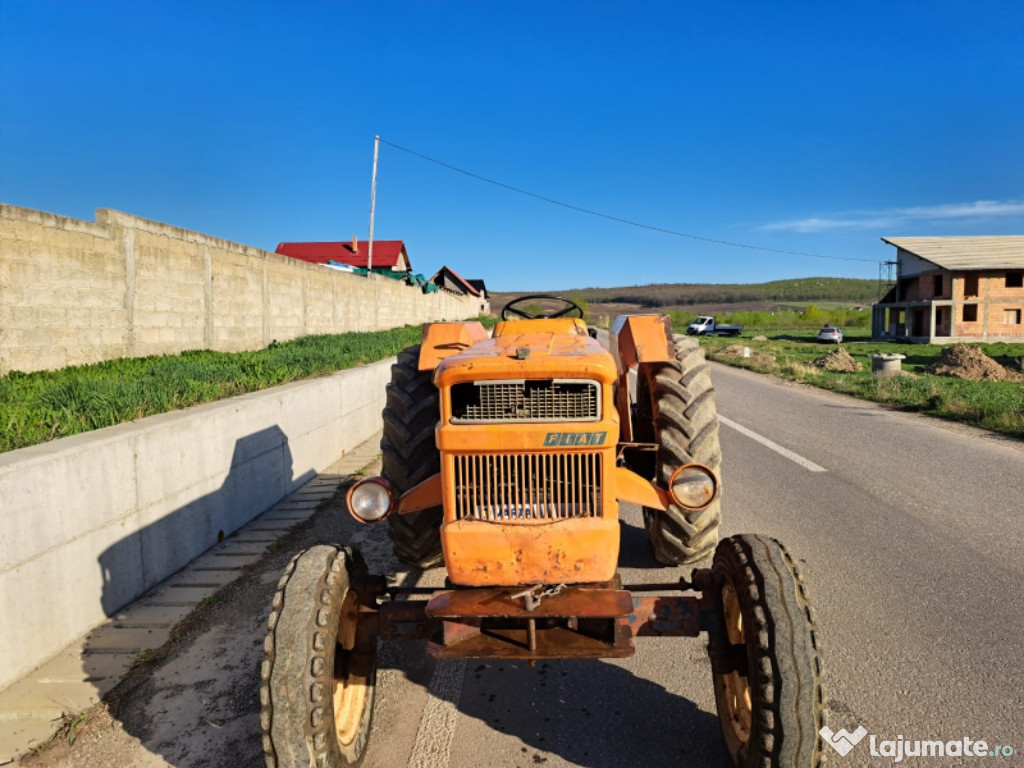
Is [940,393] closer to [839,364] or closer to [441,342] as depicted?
[839,364]

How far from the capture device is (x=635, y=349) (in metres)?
4.11

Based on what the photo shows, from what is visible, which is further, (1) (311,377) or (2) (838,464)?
(1) (311,377)

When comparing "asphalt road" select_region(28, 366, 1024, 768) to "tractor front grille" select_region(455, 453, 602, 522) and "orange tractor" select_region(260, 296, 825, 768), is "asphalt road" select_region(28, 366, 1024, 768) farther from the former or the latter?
"tractor front grille" select_region(455, 453, 602, 522)

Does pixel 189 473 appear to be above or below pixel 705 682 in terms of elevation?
above

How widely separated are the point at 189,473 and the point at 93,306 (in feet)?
13.5

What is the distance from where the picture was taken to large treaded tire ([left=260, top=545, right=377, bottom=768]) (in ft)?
7.64

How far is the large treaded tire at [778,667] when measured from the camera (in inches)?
88.7

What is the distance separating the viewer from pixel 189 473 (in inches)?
191

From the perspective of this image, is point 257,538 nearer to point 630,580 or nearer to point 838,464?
point 630,580

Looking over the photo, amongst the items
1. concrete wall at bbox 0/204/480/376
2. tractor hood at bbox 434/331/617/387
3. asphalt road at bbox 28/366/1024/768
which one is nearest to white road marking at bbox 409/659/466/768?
asphalt road at bbox 28/366/1024/768

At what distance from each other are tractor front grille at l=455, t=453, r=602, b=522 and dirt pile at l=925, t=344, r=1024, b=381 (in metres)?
19.1

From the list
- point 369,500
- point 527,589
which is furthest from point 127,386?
point 527,589

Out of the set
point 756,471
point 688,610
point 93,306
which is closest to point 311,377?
point 93,306

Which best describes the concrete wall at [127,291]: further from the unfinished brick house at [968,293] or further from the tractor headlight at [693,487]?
the unfinished brick house at [968,293]
